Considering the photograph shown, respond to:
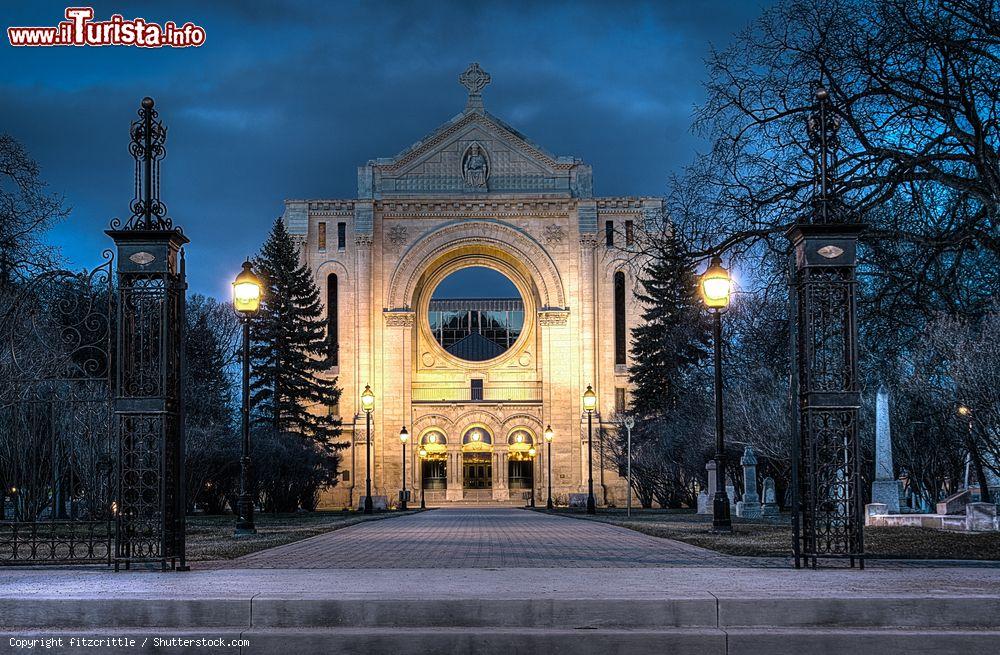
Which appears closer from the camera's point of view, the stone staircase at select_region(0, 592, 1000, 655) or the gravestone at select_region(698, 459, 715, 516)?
the stone staircase at select_region(0, 592, 1000, 655)

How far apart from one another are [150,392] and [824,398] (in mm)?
7053

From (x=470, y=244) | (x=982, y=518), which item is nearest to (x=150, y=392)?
(x=982, y=518)

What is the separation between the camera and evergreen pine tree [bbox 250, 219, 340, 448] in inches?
2388

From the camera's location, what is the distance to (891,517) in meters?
24.1

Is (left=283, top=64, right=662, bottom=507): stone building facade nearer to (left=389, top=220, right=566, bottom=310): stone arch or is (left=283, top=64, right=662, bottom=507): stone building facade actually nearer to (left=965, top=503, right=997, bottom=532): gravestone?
(left=389, top=220, right=566, bottom=310): stone arch

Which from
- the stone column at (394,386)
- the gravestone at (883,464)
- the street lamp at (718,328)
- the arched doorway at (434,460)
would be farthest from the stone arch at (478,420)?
the street lamp at (718,328)

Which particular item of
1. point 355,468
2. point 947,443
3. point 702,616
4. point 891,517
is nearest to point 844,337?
point 702,616

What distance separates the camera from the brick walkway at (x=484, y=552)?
42.5 ft

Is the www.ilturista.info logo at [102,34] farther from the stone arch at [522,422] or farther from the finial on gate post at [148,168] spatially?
the stone arch at [522,422]

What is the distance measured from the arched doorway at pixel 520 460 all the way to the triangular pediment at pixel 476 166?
17.3 meters

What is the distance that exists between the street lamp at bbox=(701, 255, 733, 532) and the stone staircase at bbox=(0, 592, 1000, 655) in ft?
32.6

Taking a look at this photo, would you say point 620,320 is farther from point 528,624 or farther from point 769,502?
point 528,624

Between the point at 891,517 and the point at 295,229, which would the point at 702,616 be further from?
the point at 295,229

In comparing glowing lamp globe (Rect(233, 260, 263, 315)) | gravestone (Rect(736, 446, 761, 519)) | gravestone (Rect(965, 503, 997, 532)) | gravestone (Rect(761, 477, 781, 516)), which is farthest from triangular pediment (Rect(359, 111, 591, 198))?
gravestone (Rect(965, 503, 997, 532))
